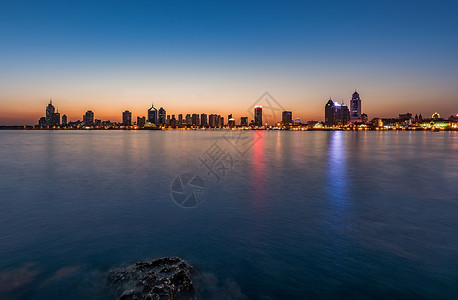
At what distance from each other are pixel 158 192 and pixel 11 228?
7.76m

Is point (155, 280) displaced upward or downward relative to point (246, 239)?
upward

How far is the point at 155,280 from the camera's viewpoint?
6520 millimetres

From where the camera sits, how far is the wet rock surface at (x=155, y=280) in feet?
19.9

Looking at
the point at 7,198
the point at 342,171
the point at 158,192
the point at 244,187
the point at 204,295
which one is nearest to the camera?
the point at 204,295

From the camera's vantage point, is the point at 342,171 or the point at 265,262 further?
the point at 342,171

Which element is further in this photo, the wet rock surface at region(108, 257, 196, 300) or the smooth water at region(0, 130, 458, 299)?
the smooth water at region(0, 130, 458, 299)

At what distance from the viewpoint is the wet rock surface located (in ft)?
19.9

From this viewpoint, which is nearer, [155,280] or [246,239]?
[155,280]

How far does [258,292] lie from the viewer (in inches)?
270

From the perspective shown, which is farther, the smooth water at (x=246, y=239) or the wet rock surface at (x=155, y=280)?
the smooth water at (x=246, y=239)

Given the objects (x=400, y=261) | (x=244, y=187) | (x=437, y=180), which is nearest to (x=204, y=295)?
(x=400, y=261)

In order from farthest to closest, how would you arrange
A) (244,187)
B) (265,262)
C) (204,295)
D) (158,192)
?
(244,187) < (158,192) < (265,262) < (204,295)

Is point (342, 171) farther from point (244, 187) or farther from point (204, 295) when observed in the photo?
point (204, 295)

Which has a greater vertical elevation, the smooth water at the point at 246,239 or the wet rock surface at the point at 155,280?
the wet rock surface at the point at 155,280
